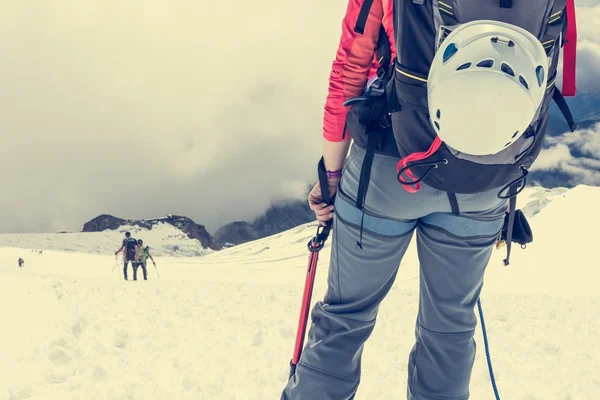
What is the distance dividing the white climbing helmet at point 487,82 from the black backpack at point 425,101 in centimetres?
10

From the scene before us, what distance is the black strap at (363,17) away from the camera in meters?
2.09

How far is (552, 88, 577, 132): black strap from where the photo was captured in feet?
7.04

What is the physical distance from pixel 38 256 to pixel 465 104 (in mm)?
44988

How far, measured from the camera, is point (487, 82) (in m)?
1.61

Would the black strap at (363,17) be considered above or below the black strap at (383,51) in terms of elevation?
above

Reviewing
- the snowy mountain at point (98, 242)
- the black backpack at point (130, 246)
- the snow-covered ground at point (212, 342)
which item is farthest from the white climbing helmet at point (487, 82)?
the snowy mountain at point (98, 242)

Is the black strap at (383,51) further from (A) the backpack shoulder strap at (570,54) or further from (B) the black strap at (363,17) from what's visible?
(A) the backpack shoulder strap at (570,54)

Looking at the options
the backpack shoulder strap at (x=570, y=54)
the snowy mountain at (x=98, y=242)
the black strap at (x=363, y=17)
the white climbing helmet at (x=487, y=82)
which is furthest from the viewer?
the snowy mountain at (x=98, y=242)

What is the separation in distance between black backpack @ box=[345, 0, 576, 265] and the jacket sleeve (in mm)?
38

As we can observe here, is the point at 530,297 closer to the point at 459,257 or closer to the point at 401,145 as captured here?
the point at 459,257

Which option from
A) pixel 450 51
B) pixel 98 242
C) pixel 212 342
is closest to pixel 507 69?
pixel 450 51

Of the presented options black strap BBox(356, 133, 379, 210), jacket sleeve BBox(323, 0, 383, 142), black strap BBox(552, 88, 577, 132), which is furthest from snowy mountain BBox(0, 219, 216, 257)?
black strap BBox(552, 88, 577, 132)

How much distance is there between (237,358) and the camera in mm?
5027

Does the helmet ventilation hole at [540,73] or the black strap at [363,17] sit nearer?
the helmet ventilation hole at [540,73]
